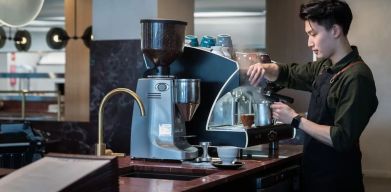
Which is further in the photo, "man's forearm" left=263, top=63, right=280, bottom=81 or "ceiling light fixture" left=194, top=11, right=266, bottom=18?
"ceiling light fixture" left=194, top=11, right=266, bottom=18

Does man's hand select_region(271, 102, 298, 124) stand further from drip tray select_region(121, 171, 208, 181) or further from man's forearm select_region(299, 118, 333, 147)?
drip tray select_region(121, 171, 208, 181)

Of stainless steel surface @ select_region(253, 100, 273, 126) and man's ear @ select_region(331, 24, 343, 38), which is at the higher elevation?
man's ear @ select_region(331, 24, 343, 38)

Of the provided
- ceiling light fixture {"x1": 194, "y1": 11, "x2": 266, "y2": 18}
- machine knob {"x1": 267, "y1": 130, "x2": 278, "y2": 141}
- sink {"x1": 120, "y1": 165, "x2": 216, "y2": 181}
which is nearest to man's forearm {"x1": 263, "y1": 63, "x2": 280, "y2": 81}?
machine knob {"x1": 267, "y1": 130, "x2": 278, "y2": 141}

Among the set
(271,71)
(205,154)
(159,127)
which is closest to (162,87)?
(159,127)

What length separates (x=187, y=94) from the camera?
3.04 m

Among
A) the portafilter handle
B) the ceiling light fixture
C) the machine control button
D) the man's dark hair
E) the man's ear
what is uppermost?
the ceiling light fixture

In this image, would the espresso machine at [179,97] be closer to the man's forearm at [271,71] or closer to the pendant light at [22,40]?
the man's forearm at [271,71]

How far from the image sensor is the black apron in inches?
113

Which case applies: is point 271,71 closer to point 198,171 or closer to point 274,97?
point 274,97

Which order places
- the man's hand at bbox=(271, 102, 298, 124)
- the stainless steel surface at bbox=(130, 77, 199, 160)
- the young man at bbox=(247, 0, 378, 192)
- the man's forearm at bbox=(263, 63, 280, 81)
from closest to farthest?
1. the young man at bbox=(247, 0, 378, 192)
2. the man's hand at bbox=(271, 102, 298, 124)
3. the stainless steel surface at bbox=(130, 77, 199, 160)
4. the man's forearm at bbox=(263, 63, 280, 81)

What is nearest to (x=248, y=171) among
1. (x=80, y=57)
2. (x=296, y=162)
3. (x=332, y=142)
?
(x=332, y=142)

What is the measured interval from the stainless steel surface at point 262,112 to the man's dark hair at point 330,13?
68 cm

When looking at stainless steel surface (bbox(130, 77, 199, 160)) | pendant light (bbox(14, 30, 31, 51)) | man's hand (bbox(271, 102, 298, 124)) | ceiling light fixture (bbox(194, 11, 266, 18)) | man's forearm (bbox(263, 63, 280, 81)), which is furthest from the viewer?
ceiling light fixture (bbox(194, 11, 266, 18))

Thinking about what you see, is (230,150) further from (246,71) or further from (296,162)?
(296,162)
